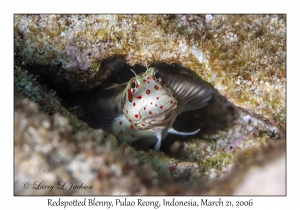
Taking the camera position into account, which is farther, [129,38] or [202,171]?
[129,38]

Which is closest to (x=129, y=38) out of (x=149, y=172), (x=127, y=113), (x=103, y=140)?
(x=127, y=113)

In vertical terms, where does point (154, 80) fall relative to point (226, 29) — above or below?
below

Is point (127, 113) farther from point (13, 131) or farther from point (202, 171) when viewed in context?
point (13, 131)

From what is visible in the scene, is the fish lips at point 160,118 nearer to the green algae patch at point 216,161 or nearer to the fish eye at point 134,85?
the fish eye at point 134,85

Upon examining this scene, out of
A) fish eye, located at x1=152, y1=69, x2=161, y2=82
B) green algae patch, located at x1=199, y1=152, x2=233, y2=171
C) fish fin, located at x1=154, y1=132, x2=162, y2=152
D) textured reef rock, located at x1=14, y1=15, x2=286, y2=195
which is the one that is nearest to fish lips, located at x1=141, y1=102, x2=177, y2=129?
fish fin, located at x1=154, y1=132, x2=162, y2=152

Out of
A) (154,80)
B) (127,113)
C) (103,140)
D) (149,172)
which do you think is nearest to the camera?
(149,172)

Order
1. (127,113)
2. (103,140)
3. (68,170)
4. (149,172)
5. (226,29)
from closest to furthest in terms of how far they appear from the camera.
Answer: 1. (68,170)
2. (149,172)
3. (103,140)
4. (226,29)
5. (127,113)

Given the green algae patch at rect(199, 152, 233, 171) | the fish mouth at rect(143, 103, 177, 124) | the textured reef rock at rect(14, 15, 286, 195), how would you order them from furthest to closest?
the fish mouth at rect(143, 103, 177, 124)
the green algae patch at rect(199, 152, 233, 171)
the textured reef rock at rect(14, 15, 286, 195)

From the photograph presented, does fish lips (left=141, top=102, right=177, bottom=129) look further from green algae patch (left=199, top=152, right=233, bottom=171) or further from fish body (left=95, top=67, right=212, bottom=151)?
green algae patch (left=199, top=152, right=233, bottom=171)

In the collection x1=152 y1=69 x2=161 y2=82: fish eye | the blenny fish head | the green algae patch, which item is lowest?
the green algae patch
